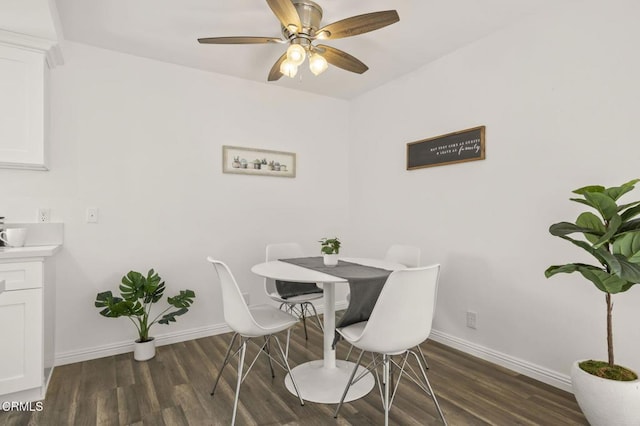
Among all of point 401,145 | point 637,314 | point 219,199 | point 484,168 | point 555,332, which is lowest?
point 555,332

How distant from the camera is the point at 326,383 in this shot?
7.68ft

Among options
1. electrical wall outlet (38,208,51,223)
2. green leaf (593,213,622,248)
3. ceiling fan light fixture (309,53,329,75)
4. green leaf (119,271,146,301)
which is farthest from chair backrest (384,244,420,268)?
electrical wall outlet (38,208,51,223)

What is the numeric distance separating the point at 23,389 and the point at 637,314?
361 centimetres

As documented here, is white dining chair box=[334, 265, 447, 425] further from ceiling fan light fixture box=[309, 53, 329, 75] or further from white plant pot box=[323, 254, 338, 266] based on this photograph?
ceiling fan light fixture box=[309, 53, 329, 75]

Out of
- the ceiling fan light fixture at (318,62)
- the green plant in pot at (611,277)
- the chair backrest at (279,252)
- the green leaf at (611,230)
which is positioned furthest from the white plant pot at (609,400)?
the ceiling fan light fixture at (318,62)

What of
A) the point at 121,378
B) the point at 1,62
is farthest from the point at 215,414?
the point at 1,62

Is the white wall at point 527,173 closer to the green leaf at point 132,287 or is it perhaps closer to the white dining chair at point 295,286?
the white dining chair at point 295,286

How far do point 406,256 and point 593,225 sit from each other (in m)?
1.33

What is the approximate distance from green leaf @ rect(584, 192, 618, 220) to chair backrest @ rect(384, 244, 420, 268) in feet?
4.19

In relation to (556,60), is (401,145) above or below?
below

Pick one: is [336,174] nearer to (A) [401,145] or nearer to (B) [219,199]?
(A) [401,145]

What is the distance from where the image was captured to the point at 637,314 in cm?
202

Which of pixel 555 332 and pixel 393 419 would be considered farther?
pixel 555 332

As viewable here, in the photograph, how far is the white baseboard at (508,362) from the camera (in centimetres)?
232
